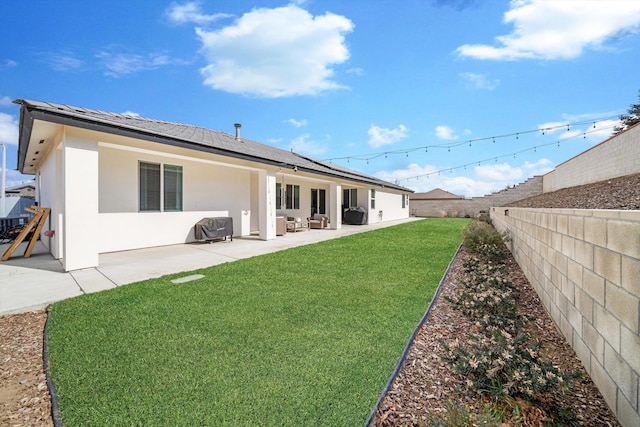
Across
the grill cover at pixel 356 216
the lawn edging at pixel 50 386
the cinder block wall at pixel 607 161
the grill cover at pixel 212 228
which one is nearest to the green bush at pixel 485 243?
the cinder block wall at pixel 607 161

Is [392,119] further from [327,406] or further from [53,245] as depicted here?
[327,406]

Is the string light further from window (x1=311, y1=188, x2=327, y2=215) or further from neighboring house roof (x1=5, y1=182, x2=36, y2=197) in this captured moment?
neighboring house roof (x1=5, y1=182, x2=36, y2=197)

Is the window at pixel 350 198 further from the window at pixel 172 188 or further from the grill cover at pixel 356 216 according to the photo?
the window at pixel 172 188

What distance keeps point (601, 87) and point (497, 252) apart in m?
9.13

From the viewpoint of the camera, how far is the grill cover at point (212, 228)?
921 centimetres

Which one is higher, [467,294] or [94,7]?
[94,7]

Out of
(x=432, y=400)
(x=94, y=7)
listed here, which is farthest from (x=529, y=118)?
(x=94, y=7)

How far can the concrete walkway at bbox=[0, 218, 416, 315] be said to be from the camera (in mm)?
4293

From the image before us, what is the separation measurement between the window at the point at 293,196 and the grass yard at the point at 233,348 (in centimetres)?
978

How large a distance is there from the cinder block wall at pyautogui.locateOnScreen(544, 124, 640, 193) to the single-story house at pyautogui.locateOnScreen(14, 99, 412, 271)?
9.42 meters

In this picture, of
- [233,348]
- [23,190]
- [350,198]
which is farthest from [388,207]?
[23,190]

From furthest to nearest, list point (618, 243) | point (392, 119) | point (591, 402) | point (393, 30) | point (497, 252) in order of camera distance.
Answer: point (392, 119) → point (393, 30) → point (497, 252) → point (591, 402) → point (618, 243)

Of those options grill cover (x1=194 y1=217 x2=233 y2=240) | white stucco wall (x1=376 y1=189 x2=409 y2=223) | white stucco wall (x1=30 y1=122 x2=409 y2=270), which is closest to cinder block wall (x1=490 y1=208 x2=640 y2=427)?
white stucco wall (x1=30 y1=122 x2=409 y2=270)

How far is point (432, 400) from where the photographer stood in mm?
2076
